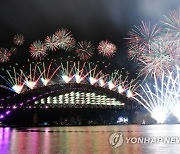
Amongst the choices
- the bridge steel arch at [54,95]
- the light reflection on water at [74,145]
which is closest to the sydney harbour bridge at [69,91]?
the bridge steel arch at [54,95]

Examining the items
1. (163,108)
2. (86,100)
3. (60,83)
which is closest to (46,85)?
(60,83)

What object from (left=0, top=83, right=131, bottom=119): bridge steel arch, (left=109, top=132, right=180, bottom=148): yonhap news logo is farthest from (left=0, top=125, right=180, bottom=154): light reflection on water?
(left=0, top=83, right=131, bottom=119): bridge steel arch

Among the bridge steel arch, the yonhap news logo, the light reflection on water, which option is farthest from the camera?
the bridge steel arch

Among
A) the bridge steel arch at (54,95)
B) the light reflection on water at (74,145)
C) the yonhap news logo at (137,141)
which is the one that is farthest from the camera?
the bridge steel arch at (54,95)

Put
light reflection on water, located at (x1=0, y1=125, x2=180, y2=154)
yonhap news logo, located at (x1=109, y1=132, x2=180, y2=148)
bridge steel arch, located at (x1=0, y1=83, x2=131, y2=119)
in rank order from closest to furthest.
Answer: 1. light reflection on water, located at (x1=0, y1=125, x2=180, y2=154)
2. yonhap news logo, located at (x1=109, y1=132, x2=180, y2=148)
3. bridge steel arch, located at (x1=0, y1=83, x2=131, y2=119)

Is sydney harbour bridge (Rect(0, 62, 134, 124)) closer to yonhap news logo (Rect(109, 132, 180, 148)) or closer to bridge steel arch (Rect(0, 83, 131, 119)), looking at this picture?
bridge steel arch (Rect(0, 83, 131, 119))

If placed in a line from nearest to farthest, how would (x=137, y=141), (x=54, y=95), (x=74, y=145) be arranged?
(x=74, y=145), (x=137, y=141), (x=54, y=95)

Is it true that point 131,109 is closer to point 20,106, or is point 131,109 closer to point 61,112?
point 61,112

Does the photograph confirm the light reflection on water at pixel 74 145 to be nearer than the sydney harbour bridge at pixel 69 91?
Yes

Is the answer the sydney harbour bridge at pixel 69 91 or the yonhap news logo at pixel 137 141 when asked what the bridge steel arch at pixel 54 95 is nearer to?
the sydney harbour bridge at pixel 69 91

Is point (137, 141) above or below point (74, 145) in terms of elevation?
above

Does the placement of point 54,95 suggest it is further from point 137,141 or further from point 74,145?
point 74,145

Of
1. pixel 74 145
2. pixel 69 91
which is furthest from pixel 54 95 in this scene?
pixel 74 145

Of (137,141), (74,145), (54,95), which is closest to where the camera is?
(74,145)
